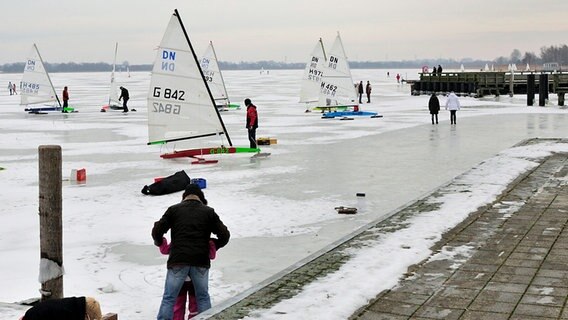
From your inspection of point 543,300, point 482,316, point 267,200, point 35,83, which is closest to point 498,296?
point 543,300

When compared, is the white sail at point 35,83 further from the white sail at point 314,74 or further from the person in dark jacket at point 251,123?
the person in dark jacket at point 251,123

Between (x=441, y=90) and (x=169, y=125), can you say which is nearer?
(x=169, y=125)

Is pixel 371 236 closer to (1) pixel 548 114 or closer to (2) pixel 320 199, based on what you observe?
(2) pixel 320 199

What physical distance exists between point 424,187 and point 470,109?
2632 cm

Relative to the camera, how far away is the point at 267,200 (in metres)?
12.9

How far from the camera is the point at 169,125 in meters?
18.8

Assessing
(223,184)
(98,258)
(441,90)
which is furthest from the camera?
(441,90)

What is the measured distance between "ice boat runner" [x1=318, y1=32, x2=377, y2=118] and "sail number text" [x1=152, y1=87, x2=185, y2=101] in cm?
1453

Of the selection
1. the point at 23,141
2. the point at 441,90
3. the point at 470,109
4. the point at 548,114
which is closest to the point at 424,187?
the point at 23,141

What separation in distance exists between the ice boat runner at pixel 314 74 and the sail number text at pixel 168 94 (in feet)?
53.5

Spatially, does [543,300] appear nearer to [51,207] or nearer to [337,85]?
[51,207]

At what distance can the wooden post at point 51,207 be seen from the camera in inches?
275

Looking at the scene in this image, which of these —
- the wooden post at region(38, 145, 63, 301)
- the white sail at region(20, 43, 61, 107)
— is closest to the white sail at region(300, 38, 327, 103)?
the white sail at region(20, 43, 61, 107)

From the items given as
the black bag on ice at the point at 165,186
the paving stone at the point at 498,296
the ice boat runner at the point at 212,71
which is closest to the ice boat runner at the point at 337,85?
the ice boat runner at the point at 212,71
